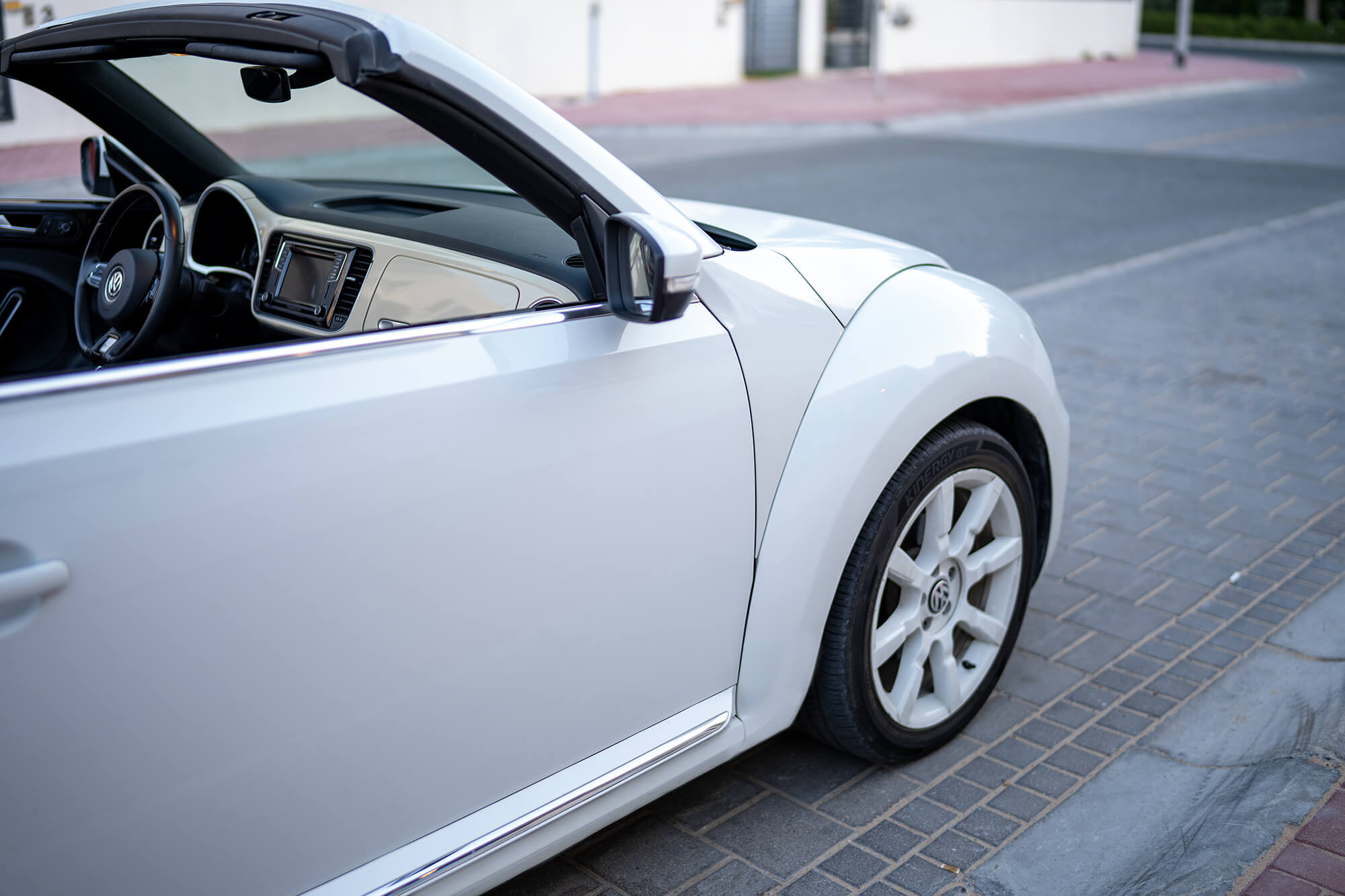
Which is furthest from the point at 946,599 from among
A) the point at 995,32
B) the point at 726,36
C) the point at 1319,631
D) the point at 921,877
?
the point at 995,32

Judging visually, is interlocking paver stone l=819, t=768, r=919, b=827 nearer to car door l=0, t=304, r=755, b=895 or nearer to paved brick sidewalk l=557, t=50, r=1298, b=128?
car door l=0, t=304, r=755, b=895

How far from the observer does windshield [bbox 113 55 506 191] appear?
2.49 meters

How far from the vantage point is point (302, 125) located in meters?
4.33

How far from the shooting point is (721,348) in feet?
7.14

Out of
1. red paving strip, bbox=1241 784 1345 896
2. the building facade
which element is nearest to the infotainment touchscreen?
red paving strip, bbox=1241 784 1345 896

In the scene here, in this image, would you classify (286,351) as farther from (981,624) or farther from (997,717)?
(997,717)

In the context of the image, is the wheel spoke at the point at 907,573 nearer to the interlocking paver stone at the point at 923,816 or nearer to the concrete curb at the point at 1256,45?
the interlocking paver stone at the point at 923,816

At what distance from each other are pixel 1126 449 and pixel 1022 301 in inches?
99.6

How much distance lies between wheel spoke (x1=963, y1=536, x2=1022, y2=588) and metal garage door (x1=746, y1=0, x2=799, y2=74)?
867 inches

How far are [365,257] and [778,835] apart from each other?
1.51 metres

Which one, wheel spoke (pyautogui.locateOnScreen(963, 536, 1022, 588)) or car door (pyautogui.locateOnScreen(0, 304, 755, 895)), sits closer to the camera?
car door (pyautogui.locateOnScreen(0, 304, 755, 895))

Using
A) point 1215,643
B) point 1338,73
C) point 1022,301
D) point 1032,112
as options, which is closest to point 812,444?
point 1215,643

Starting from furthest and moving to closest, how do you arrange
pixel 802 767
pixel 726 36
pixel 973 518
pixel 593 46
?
pixel 726 36 → pixel 593 46 → pixel 802 767 → pixel 973 518

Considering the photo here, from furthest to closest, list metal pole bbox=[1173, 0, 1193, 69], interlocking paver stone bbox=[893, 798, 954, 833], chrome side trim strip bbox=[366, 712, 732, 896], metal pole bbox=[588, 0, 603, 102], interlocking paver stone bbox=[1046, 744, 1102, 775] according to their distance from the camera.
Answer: metal pole bbox=[1173, 0, 1193, 69], metal pole bbox=[588, 0, 603, 102], interlocking paver stone bbox=[1046, 744, 1102, 775], interlocking paver stone bbox=[893, 798, 954, 833], chrome side trim strip bbox=[366, 712, 732, 896]
